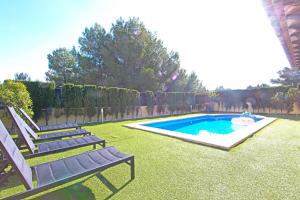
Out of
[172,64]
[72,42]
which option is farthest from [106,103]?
[72,42]

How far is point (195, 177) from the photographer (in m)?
3.97

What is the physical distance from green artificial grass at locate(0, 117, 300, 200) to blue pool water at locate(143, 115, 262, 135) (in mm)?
6212

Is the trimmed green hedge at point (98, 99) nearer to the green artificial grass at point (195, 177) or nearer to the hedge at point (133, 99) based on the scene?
the hedge at point (133, 99)

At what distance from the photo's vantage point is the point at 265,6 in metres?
1.55

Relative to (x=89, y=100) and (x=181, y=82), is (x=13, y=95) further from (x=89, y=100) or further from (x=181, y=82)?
(x=181, y=82)

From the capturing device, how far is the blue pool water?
12391mm

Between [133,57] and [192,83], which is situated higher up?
[133,57]

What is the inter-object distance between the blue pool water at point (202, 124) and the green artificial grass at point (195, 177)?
6.21m

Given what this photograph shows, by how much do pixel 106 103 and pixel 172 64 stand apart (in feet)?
49.7

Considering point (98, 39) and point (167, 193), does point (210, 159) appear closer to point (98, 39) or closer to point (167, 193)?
point (167, 193)

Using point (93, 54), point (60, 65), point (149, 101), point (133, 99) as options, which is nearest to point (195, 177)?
point (133, 99)

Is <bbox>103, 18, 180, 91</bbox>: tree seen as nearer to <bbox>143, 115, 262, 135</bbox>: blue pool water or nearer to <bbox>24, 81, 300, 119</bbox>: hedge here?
<bbox>24, 81, 300, 119</bbox>: hedge

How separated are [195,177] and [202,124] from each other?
11.2 m

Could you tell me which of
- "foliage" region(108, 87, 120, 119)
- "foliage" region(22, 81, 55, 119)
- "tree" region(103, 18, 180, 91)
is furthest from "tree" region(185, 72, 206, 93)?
"foliage" region(22, 81, 55, 119)
